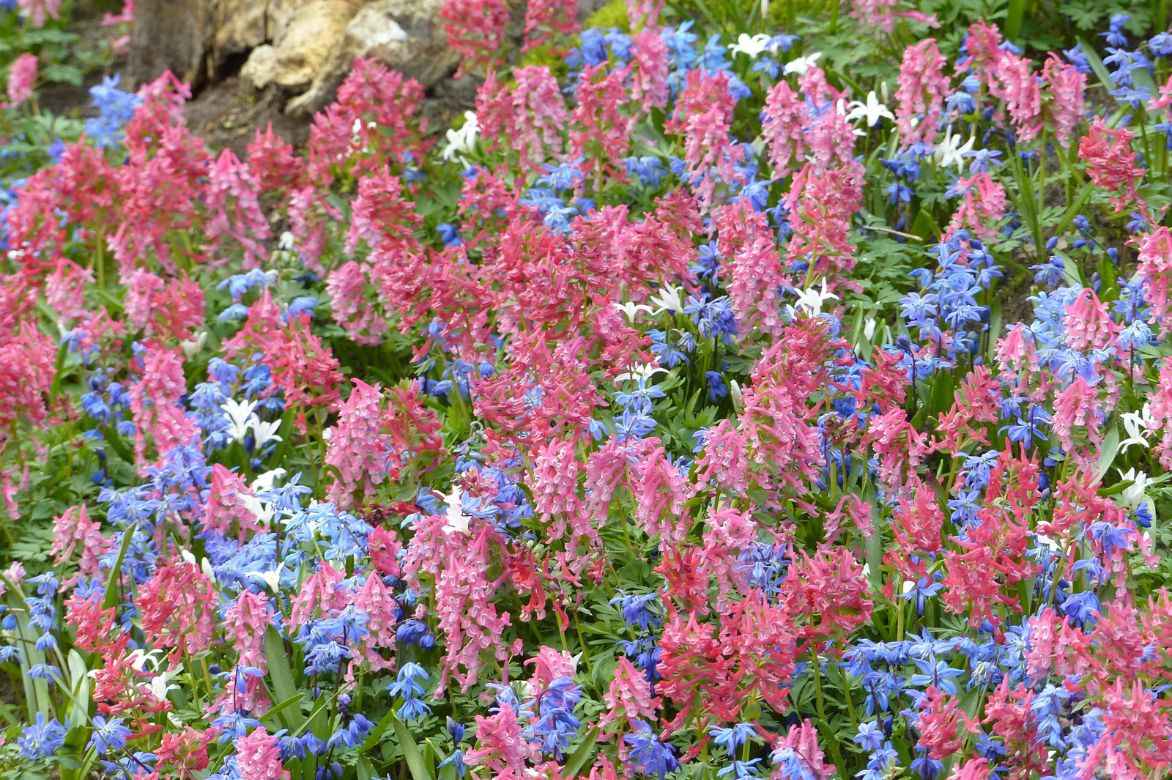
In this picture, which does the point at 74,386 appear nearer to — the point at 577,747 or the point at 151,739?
the point at 151,739

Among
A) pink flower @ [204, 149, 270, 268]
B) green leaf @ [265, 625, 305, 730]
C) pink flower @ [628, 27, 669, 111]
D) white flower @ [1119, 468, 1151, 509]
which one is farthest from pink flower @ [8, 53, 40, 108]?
white flower @ [1119, 468, 1151, 509]

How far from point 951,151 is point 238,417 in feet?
9.20

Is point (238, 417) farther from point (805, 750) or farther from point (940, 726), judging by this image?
point (940, 726)

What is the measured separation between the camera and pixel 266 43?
799cm

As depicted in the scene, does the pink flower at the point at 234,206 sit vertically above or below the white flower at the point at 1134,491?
above

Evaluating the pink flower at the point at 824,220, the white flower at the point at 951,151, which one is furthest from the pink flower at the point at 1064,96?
the pink flower at the point at 824,220

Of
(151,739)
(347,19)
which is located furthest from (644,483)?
(347,19)

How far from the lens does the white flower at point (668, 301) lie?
509 centimetres

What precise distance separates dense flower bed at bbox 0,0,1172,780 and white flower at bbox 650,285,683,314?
13mm

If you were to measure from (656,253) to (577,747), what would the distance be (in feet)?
5.83

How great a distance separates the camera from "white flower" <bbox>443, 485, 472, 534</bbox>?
412cm

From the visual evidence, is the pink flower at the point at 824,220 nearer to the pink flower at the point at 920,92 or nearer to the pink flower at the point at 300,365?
the pink flower at the point at 920,92

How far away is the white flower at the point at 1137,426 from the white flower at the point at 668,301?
58.1 inches

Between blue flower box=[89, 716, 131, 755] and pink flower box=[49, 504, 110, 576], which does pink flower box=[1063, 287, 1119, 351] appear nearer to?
blue flower box=[89, 716, 131, 755]
